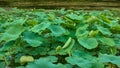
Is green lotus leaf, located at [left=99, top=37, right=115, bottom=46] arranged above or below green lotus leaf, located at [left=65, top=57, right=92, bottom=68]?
above

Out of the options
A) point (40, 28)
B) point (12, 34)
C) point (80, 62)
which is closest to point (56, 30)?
point (40, 28)

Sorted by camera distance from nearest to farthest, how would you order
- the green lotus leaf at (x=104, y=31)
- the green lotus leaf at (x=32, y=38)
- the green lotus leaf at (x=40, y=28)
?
the green lotus leaf at (x=32, y=38), the green lotus leaf at (x=40, y=28), the green lotus leaf at (x=104, y=31)

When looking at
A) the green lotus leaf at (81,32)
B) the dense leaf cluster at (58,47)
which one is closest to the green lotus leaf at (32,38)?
the dense leaf cluster at (58,47)

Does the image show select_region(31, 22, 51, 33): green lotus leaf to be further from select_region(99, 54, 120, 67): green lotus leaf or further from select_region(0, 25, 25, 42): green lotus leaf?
select_region(99, 54, 120, 67): green lotus leaf

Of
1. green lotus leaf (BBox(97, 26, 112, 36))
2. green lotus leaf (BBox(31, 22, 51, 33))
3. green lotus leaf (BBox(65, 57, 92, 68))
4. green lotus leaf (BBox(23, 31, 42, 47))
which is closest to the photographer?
green lotus leaf (BBox(65, 57, 92, 68))

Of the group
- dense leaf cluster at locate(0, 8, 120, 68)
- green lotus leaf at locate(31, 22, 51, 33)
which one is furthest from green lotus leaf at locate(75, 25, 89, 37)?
green lotus leaf at locate(31, 22, 51, 33)

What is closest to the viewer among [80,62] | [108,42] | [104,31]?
[80,62]

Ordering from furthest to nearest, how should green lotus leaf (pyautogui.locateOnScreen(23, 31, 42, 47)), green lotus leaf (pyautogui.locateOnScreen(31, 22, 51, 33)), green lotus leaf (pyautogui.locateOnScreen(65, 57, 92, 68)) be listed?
1. green lotus leaf (pyautogui.locateOnScreen(31, 22, 51, 33))
2. green lotus leaf (pyautogui.locateOnScreen(23, 31, 42, 47))
3. green lotus leaf (pyautogui.locateOnScreen(65, 57, 92, 68))

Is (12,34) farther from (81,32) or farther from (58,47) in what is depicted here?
(81,32)

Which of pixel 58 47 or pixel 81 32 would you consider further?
pixel 81 32

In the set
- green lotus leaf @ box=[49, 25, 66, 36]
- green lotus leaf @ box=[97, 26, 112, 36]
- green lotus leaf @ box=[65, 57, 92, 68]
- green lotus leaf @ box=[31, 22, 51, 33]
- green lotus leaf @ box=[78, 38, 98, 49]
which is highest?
green lotus leaf @ box=[31, 22, 51, 33]

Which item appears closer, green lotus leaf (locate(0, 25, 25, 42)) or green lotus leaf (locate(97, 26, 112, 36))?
green lotus leaf (locate(0, 25, 25, 42))

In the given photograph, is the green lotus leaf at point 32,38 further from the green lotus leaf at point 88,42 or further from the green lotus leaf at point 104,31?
the green lotus leaf at point 104,31

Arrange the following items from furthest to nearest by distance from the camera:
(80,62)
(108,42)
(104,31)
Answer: (104,31), (108,42), (80,62)
